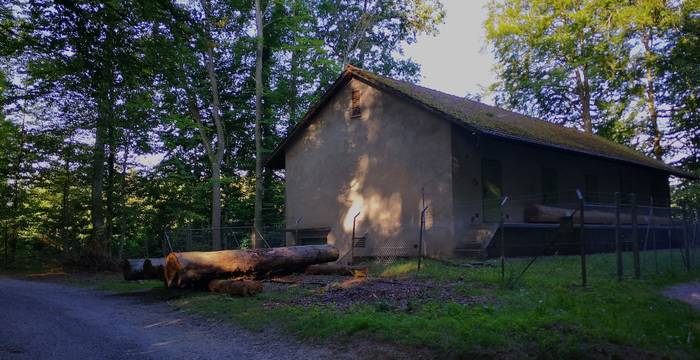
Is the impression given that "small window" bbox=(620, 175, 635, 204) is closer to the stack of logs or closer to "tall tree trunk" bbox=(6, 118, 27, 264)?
the stack of logs

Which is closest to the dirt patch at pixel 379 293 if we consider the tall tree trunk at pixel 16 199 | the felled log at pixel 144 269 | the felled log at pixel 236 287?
the felled log at pixel 236 287

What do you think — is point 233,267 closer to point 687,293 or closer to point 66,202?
point 687,293

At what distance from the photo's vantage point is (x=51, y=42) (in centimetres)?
888

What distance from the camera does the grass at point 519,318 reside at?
5648 mm

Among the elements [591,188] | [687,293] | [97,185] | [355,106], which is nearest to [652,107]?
[591,188]

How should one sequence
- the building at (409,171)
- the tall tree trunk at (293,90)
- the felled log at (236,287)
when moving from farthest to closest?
the tall tree trunk at (293,90) → the building at (409,171) → the felled log at (236,287)

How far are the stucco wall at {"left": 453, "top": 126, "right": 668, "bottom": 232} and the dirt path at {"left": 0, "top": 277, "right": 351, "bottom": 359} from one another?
9.54 meters

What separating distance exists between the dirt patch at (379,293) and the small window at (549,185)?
996 cm

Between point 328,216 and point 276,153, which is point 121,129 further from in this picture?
point 328,216

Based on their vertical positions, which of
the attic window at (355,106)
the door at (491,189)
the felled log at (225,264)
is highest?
A: the attic window at (355,106)

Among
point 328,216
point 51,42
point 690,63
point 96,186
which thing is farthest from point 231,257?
point 690,63

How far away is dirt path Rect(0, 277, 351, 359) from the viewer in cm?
632

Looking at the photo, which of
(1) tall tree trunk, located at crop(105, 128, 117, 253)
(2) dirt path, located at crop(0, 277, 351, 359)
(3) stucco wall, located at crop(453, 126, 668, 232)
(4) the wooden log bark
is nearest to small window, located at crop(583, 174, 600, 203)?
(3) stucco wall, located at crop(453, 126, 668, 232)

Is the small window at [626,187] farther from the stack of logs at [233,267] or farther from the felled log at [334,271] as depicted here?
the felled log at [334,271]
